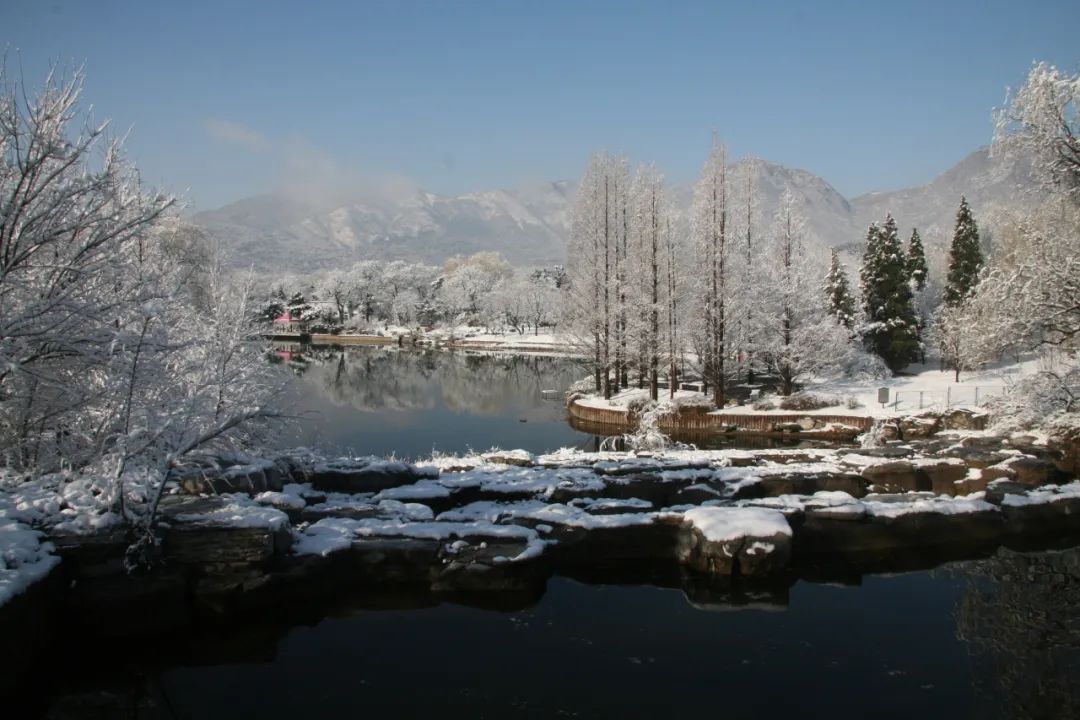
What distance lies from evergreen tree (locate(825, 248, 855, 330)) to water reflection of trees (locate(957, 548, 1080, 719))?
101 ft

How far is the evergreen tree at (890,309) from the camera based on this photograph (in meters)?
39.5

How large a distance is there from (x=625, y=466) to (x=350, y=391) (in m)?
27.2

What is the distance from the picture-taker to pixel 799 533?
1250 cm

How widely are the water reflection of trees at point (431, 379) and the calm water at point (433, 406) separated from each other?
0.06m

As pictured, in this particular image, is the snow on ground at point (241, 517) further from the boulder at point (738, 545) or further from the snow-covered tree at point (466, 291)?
the snow-covered tree at point (466, 291)

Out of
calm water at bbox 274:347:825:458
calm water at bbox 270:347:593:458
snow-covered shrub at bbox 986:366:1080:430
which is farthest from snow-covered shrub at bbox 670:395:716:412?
snow-covered shrub at bbox 986:366:1080:430

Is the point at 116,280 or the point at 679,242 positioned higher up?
the point at 679,242

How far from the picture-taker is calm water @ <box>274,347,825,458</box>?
2519cm

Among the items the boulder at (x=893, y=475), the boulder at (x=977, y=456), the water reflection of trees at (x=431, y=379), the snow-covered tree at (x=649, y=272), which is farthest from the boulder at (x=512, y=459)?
the snow-covered tree at (x=649, y=272)

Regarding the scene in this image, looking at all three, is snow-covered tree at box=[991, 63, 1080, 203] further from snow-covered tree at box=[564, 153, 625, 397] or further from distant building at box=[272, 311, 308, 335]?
distant building at box=[272, 311, 308, 335]

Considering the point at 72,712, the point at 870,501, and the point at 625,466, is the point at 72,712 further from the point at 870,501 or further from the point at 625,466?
the point at 870,501

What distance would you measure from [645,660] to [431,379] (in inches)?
1530

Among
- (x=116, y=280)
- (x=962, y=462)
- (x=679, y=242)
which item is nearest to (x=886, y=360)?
(x=679, y=242)

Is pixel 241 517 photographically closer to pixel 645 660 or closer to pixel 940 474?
pixel 645 660
